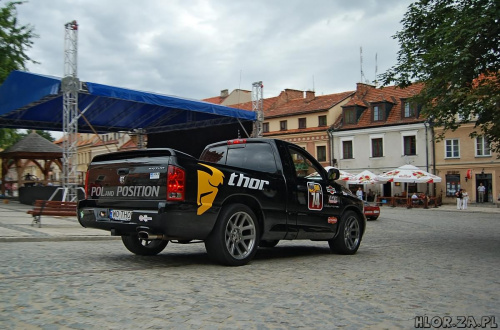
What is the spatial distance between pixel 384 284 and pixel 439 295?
76cm

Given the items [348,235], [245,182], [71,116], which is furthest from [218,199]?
[71,116]

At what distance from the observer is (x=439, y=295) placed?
230 inches

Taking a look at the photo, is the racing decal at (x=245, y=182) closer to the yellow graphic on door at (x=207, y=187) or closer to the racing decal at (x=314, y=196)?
the yellow graphic on door at (x=207, y=187)

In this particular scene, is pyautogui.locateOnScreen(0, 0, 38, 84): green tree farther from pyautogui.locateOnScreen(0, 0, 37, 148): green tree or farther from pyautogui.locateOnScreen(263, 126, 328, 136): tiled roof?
pyautogui.locateOnScreen(263, 126, 328, 136): tiled roof

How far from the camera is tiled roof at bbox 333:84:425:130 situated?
46188 mm

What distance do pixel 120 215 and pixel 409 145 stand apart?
135 ft

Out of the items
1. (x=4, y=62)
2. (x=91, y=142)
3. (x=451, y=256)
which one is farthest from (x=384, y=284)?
(x=91, y=142)

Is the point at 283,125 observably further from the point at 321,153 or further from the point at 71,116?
the point at 71,116

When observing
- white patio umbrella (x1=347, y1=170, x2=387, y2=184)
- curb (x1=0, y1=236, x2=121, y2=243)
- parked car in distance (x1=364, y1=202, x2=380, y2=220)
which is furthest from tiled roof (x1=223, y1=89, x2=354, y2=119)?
curb (x1=0, y1=236, x2=121, y2=243)

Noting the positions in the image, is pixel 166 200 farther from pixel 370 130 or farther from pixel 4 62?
pixel 370 130

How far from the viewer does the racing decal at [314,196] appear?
874 cm

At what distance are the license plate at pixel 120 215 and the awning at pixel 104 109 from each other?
1267cm

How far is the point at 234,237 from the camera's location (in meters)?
7.36

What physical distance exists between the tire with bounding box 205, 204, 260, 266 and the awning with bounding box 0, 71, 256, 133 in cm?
1323
